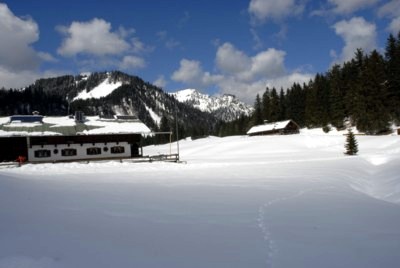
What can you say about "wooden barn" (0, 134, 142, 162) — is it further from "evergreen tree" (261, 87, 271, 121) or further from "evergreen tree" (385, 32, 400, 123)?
Answer: "evergreen tree" (261, 87, 271, 121)

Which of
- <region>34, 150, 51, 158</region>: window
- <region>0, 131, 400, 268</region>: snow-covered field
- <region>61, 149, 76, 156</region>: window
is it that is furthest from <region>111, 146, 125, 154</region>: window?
<region>0, 131, 400, 268</region>: snow-covered field

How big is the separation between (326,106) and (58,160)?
64.5m

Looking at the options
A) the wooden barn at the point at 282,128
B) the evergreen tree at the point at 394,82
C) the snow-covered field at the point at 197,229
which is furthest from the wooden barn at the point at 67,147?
the wooden barn at the point at 282,128

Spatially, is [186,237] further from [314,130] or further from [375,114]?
[314,130]

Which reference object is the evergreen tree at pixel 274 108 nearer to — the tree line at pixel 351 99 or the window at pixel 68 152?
the tree line at pixel 351 99

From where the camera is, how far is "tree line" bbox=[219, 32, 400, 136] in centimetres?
6450

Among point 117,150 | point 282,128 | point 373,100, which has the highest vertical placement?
point 373,100

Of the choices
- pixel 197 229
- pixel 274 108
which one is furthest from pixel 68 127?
pixel 274 108

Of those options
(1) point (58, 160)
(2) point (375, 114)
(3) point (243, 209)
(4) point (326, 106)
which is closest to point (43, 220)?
(3) point (243, 209)

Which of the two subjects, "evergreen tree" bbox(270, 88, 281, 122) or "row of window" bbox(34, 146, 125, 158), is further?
"evergreen tree" bbox(270, 88, 281, 122)

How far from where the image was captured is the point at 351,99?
237ft

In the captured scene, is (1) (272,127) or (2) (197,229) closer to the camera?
(2) (197,229)

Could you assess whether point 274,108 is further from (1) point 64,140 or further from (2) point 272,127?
(1) point 64,140

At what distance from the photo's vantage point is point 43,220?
32.2 feet
